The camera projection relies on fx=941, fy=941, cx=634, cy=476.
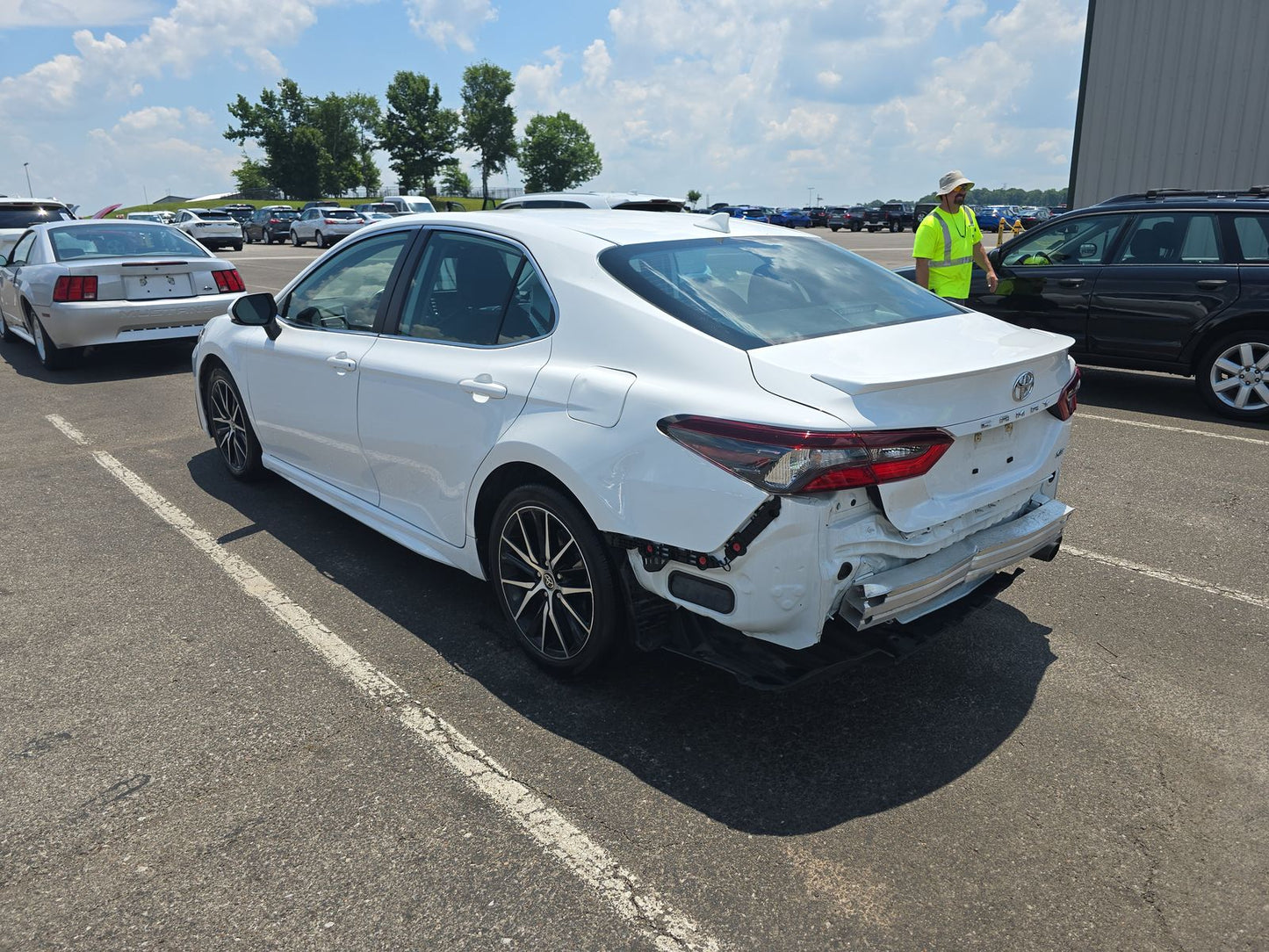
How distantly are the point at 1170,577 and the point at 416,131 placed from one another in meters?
114

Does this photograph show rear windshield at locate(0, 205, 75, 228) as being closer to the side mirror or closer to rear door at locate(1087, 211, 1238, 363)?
the side mirror

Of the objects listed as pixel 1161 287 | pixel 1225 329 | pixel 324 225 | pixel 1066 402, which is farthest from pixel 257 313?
pixel 324 225

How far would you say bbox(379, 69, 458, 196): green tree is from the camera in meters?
106

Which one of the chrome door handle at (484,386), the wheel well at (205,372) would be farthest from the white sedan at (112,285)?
the chrome door handle at (484,386)

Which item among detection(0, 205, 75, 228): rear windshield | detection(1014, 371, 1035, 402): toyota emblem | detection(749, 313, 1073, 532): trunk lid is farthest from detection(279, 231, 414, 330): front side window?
detection(0, 205, 75, 228): rear windshield

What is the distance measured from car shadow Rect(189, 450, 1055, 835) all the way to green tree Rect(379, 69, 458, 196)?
371ft

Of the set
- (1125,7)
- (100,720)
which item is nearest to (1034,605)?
(100,720)

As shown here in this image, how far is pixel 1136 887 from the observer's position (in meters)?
2.43

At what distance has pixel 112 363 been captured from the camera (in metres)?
10.5

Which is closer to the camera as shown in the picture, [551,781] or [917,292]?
[551,781]

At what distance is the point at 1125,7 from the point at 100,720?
2396 cm

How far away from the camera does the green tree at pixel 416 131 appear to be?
348 ft

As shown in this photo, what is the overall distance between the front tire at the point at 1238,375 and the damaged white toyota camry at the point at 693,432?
15.8ft

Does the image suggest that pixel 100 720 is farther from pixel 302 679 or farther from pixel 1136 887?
pixel 1136 887
